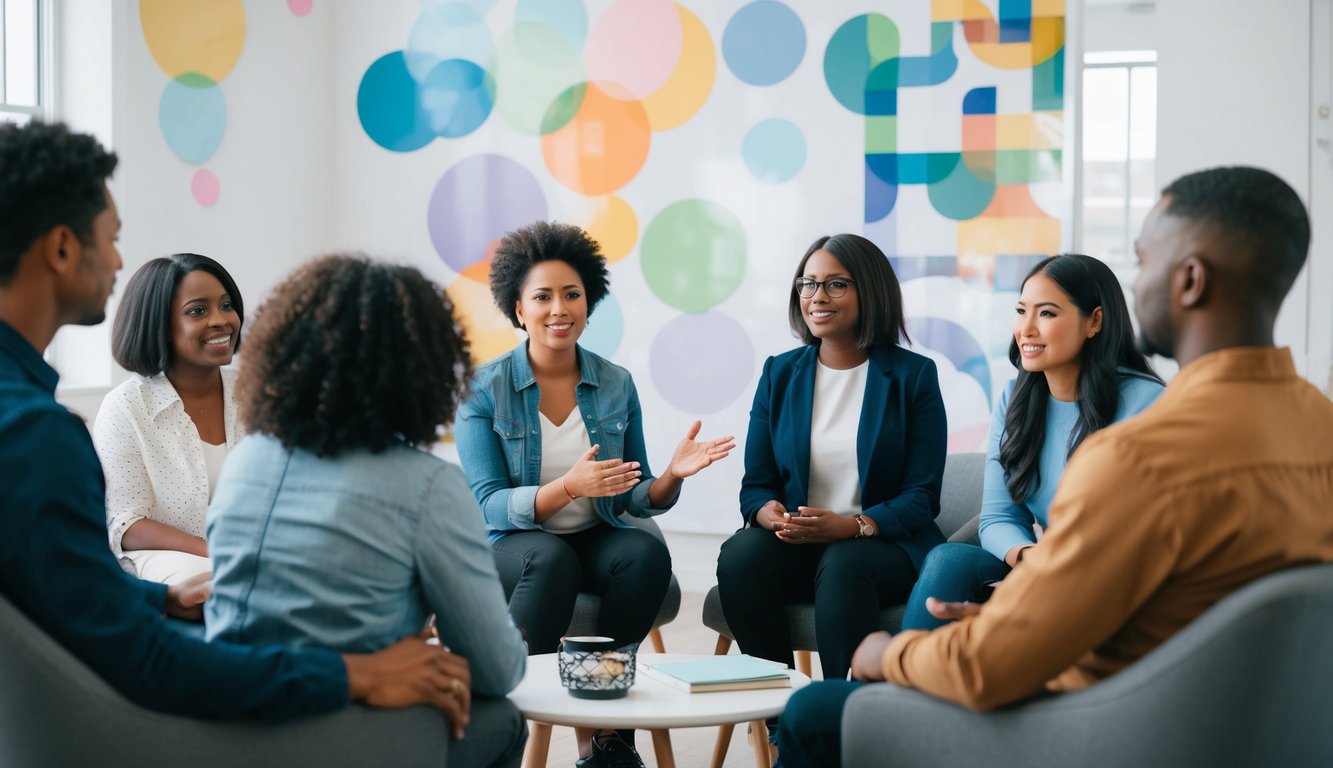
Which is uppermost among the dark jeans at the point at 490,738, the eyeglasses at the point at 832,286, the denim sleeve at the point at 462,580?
the eyeglasses at the point at 832,286

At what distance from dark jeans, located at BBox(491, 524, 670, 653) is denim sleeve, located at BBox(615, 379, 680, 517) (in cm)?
9

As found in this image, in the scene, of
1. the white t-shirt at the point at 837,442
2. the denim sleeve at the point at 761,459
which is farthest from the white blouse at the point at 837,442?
the denim sleeve at the point at 761,459

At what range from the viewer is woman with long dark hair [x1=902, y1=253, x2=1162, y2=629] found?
2812 millimetres

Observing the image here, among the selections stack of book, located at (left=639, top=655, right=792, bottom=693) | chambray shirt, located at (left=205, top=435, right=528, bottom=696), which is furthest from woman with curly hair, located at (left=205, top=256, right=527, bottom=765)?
stack of book, located at (left=639, top=655, right=792, bottom=693)

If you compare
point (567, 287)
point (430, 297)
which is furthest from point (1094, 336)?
point (430, 297)

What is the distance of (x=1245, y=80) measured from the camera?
4.71 m

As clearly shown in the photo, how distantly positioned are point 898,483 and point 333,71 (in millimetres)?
3651

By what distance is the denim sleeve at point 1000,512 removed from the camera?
9.26ft

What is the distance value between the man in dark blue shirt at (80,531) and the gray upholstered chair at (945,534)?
1371mm

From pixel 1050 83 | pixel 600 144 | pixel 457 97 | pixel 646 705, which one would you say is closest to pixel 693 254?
pixel 600 144

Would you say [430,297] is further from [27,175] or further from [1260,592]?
[1260,592]

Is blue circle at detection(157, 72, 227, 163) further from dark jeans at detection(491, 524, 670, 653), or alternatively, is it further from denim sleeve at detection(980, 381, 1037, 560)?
denim sleeve at detection(980, 381, 1037, 560)

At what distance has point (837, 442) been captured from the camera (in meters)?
3.17

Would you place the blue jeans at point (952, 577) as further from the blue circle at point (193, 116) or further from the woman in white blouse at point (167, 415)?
the blue circle at point (193, 116)
